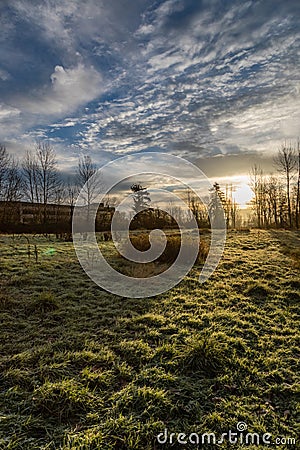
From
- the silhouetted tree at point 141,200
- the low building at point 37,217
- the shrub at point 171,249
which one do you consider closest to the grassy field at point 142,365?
the shrub at point 171,249

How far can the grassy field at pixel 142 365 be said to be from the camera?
8.46 feet

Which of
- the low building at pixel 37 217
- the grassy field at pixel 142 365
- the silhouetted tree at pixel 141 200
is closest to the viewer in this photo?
the grassy field at pixel 142 365

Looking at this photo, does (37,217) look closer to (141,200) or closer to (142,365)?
(141,200)

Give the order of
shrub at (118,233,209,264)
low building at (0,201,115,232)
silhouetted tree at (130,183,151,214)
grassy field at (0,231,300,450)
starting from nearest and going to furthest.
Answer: grassy field at (0,231,300,450)
shrub at (118,233,209,264)
low building at (0,201,115,232)
silhouetted tree at (130,183,151,214)

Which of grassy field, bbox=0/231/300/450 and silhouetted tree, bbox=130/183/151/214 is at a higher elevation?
silhouetted tree, bbox=130/183/151/214

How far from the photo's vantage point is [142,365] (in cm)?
354

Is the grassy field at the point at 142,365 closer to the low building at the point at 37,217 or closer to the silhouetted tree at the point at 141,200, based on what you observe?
the low building at the point at 37,217

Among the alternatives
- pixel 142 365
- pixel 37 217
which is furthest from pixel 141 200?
pixel 142 365

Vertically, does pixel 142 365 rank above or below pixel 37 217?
below

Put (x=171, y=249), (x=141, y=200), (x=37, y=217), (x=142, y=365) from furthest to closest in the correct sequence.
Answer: (x=141, y=200)
(x=37, y=217)
(x=171, y=249)
(x=142, y=365)

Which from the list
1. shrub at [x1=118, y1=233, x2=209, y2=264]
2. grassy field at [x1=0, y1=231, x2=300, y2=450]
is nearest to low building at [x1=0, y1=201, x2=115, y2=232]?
shrub at [x1=118, y1=233, x2=209, y2=264]

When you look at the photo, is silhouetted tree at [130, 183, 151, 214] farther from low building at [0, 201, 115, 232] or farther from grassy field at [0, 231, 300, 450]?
grassy field at [0, 231, 300, 450]

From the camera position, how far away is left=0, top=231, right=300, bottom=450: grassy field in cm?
258

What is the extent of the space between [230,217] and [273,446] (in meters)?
38.6
